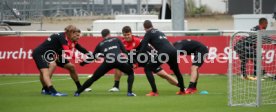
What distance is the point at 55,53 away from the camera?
19531 millimetres

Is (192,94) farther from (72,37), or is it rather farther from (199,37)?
(199,37)

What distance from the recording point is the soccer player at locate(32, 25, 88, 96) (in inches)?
747

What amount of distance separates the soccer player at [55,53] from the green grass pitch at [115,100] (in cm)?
40

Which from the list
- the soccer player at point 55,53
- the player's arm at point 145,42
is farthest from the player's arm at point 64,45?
the player's arm at point 145,42

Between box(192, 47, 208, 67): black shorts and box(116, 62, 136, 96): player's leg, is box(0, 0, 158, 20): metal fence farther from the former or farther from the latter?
box(116, 62, 136, 96): player's leg

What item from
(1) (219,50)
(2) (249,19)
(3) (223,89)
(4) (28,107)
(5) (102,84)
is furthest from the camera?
(2) (249,19)

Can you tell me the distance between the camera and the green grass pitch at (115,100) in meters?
15.7

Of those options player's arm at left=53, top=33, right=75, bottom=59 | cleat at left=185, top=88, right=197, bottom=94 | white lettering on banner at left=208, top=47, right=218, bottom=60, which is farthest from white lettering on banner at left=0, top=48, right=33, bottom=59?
cleat at left=185, top=88, right=197, bottom=94

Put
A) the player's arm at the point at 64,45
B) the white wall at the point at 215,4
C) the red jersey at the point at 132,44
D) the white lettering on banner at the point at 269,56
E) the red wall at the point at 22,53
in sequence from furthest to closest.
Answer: the white wall at the point at 215,4 < the red wall at the point at 22,53 < the white lettering on banner at the point at 269,56 < the red jersey at the point at 132,44 < the player's arm at the point at 64,45

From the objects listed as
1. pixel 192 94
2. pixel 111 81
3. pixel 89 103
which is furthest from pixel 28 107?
pixel 111 81

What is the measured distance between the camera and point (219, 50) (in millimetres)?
26641

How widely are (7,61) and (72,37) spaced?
30.2 ft

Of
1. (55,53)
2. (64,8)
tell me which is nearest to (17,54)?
(55,53)

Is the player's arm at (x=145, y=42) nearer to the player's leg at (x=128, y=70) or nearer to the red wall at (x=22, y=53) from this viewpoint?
the player's leg at (x=128, y=70)
